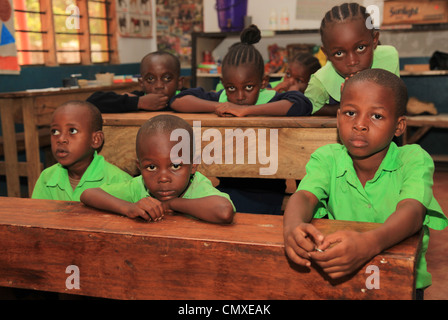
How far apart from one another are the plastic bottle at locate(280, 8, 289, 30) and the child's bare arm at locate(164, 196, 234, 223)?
5.04 metres

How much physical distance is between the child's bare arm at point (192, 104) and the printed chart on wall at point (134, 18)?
436 cm

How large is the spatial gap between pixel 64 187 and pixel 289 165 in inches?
36.6

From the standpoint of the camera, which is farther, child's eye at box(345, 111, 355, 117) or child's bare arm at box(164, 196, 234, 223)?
child's eye at box(345, 111, 355, 117)

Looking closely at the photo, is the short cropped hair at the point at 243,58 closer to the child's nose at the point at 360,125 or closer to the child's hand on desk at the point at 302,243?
the child's nose at the point at 360,125

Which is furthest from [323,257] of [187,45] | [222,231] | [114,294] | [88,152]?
[187,45]

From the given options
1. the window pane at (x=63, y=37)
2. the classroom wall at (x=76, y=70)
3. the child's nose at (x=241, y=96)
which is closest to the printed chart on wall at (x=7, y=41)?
the classroom wall at (x=76, y=70)

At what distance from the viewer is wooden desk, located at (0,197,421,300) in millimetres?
926

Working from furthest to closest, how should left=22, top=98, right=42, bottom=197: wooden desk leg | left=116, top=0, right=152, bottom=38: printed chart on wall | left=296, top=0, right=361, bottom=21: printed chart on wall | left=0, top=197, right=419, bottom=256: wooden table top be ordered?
left=116, top=0, right=152, bottom=38: printed chart on wall → left=296, top=0, right=361, bottom=21: printed chart on wall → left=22, top=98, right=42, bottom=197: wooden desk leg → left=0, top=197, right=419, bottom=256: wooden table top

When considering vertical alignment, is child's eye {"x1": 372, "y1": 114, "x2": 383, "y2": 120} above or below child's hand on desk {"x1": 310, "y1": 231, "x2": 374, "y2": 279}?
above

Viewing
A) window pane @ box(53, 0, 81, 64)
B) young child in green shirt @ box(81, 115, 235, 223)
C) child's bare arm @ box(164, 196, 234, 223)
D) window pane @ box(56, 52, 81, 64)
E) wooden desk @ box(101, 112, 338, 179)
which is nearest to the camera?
child's bare arm @ box(164, 196, 234, 223)

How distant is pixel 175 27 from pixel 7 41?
2953mm

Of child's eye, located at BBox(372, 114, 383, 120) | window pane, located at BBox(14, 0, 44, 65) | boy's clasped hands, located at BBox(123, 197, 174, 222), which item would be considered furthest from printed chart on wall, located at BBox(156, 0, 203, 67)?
boy's clasped hands, located at BBox(123, 197, 174, 222)

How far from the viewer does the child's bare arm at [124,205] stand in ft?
3.80

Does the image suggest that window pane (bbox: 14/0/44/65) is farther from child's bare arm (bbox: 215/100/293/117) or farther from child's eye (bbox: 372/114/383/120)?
child's eye (bbox: 372/114/383/120)
